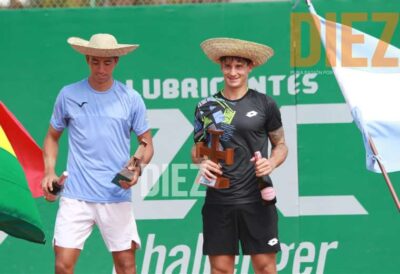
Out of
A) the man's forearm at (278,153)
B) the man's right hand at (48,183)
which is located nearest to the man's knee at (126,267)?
the man's right hand at (48,183)

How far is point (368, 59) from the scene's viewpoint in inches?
307

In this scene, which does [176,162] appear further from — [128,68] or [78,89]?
[78,89]

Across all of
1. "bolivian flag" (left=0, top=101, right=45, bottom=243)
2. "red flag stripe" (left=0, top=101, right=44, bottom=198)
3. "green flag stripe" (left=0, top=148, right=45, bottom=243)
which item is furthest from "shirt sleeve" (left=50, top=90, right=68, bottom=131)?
"green flag stripe" (left=0, top=148, right=45, bottom=243)

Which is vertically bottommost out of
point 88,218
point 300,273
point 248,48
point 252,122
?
point 300,273

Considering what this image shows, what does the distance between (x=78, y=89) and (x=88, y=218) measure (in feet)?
2.76

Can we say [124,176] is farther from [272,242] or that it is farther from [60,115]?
[272,242]

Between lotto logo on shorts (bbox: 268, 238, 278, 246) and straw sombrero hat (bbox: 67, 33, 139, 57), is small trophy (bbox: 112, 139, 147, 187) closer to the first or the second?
straw sombrero hat (bbox: 67, 33, 139, 57)

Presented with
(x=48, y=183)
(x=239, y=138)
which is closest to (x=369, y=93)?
(x=239, y=138)

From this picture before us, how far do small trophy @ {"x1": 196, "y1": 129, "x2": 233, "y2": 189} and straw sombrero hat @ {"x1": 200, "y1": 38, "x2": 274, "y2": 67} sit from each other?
545 mm

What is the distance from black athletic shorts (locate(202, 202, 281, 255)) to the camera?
24.1 ft

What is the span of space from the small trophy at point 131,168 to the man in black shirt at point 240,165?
393 millimetres

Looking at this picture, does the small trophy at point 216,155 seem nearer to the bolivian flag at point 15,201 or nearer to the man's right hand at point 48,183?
the man's right hand at point 48,183

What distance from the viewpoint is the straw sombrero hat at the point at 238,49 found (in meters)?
7.45

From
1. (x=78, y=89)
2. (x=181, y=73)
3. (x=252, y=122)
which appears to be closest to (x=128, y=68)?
(x=181, y=73)
